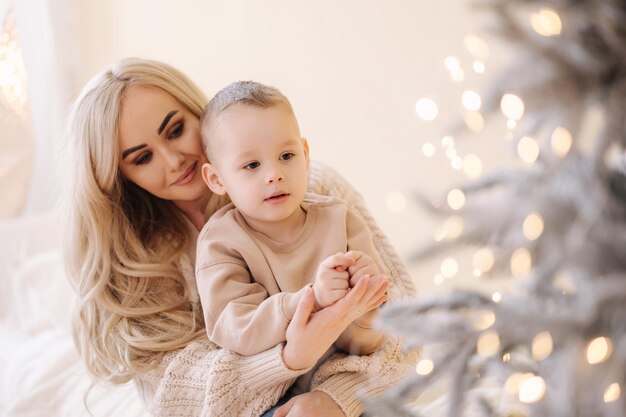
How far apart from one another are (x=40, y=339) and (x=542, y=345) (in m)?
1.72

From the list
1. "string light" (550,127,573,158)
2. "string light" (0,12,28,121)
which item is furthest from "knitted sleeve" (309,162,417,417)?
"string light" (0,12,28,121)

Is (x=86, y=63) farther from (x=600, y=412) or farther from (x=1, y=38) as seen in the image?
(x=600, y=412)

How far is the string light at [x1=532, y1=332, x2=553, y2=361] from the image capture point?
0.71m

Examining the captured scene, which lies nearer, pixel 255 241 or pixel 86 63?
pixel 255 241

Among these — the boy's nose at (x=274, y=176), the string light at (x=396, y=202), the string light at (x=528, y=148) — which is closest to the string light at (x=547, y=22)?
the string light at (x=528, y=148)

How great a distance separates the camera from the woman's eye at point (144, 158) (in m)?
1.45

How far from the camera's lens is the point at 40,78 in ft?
9.37

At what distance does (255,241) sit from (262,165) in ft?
0.47

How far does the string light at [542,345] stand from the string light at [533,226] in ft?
0.31

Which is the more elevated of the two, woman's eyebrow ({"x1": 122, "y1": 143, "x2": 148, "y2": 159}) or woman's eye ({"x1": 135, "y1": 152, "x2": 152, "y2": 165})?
woman's eyebrow ({"x1": 122, "y1": 143, "x2": 148, "y2": 159})

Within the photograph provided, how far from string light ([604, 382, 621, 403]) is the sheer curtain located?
2.24 m

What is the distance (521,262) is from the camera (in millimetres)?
733

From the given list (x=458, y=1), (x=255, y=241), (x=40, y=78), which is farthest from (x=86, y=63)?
(x=255, y=241)

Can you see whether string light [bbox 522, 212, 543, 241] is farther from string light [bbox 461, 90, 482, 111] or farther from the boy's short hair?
the boy's short hair
